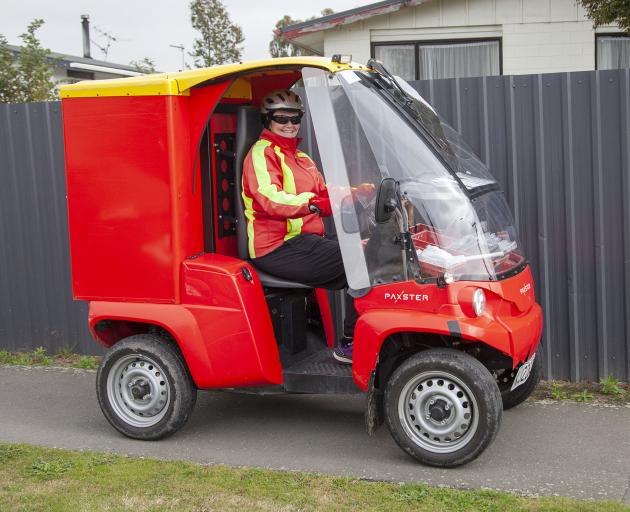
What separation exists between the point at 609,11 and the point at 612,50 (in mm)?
2026

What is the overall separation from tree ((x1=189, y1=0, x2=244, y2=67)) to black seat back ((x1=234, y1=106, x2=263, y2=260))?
2529 cm

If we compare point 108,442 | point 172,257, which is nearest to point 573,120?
point 172,257

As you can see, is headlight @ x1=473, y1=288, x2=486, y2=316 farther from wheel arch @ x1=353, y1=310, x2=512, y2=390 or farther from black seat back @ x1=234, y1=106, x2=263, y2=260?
black seat back @ x1=234, y1=106, x2=263, y2=260

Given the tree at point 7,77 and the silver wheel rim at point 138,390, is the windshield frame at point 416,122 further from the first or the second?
the tree at point 7,77

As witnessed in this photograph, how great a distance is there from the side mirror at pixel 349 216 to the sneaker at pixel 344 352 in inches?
34.7

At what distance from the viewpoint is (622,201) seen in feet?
22.7

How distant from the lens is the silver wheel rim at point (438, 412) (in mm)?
5281

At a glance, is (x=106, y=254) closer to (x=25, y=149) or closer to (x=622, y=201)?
(x=25, y=149)

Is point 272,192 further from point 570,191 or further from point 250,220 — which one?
point 570,191

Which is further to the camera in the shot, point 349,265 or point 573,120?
point 573,120

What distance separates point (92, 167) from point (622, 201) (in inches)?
149

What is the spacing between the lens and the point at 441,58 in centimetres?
1305

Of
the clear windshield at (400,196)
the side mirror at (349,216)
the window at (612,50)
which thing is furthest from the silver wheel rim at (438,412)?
the window at (612,50)

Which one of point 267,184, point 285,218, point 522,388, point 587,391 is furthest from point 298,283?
point 587,391
